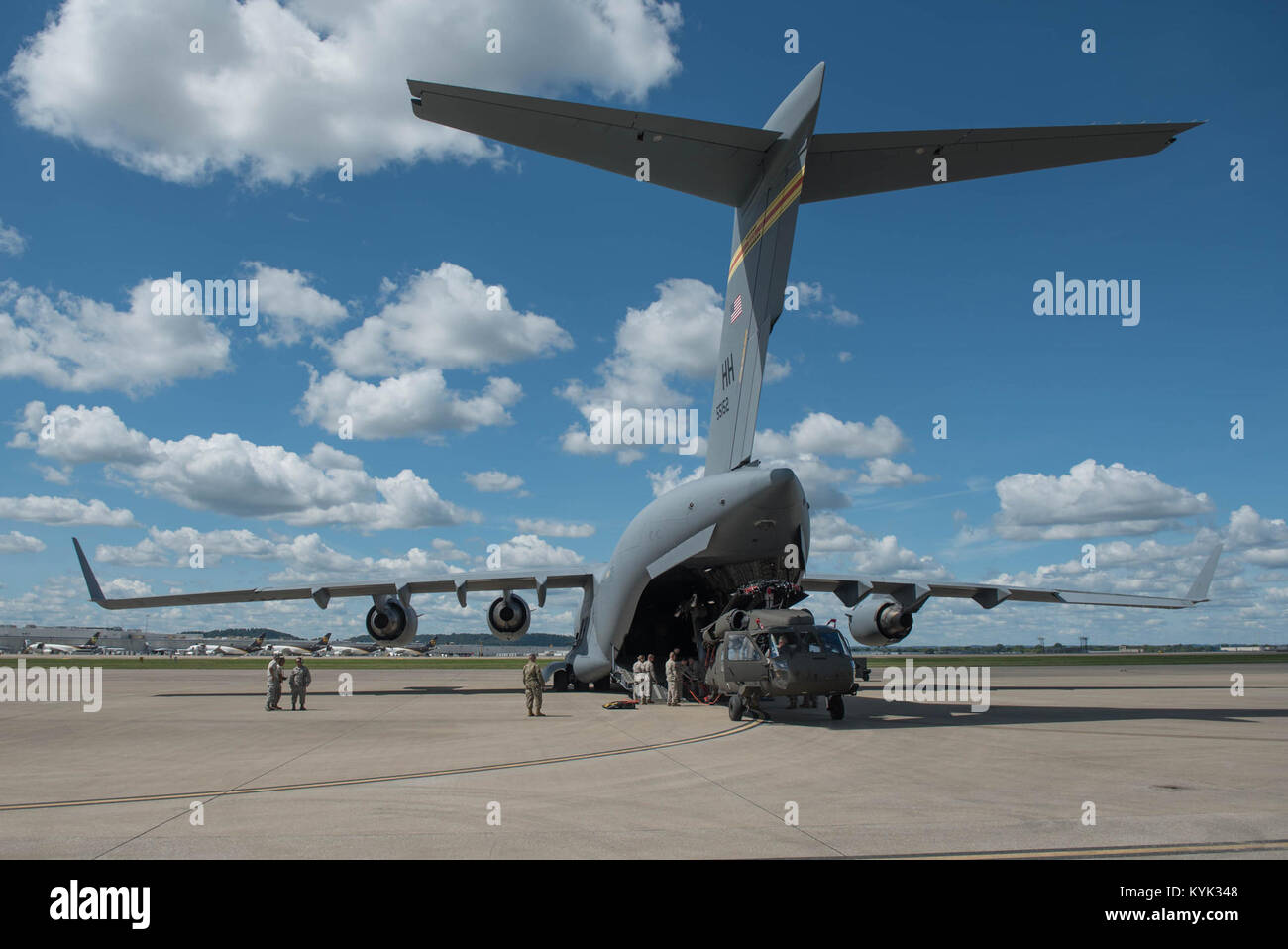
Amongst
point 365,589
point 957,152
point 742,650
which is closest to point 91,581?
point 365,589

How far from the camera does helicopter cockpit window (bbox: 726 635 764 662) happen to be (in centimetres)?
1628

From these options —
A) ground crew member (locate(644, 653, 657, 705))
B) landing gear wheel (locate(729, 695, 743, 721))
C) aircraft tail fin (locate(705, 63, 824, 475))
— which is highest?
aircraft tail fin (locate(705, 63, 824, 475))

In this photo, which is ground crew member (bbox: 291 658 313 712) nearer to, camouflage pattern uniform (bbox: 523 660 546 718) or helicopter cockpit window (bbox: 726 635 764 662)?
camouflage pattern uniform (bbox: 523 660 546 718)

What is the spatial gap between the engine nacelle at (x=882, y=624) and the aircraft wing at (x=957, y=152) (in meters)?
11.7

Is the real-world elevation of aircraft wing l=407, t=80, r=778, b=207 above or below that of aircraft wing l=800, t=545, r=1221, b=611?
above

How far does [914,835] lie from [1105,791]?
11.1ft

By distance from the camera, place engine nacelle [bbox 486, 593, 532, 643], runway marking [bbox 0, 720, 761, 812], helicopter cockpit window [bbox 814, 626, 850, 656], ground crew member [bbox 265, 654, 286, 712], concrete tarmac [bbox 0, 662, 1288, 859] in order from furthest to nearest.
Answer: engine nacelle [bbox 486, 593, 532, 643]
ground crew member [bbox 265, 654, 286, 712]
helicopter cockpit window [bbox 814, 626, 850, 656]
runway marking [bbox 0, 720, 761, 812]
concrete tarmac [bbox 0, 662, 1288, 859]

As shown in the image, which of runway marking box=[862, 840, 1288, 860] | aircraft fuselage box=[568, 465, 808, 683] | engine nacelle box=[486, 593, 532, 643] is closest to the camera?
runway marking box=[862, 840, 1288, 860]

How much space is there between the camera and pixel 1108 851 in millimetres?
6012

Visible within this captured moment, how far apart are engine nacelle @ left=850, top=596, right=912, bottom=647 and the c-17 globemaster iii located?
0.04m

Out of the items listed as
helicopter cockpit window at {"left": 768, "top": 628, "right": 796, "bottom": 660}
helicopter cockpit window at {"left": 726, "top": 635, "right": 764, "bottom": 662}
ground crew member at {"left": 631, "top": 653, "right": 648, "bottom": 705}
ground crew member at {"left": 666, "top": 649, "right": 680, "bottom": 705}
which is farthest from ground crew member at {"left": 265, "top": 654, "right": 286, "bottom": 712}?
helicopter cockpit window at {"left": 768, "top": 628, "right": 796, "bottom": 660}
